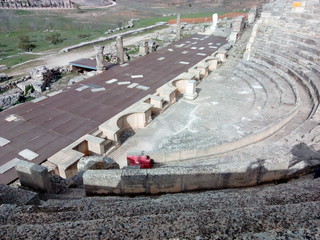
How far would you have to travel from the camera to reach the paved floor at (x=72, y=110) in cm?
779

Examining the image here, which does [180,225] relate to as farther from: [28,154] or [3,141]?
[3,141]

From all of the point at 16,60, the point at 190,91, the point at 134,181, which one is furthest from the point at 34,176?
the point at 16,60

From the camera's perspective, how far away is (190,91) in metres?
12.1

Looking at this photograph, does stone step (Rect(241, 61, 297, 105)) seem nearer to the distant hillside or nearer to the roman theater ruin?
the roman theater ruin

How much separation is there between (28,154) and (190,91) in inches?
303

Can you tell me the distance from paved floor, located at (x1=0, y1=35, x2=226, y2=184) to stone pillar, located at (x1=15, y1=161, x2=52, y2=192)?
6.91 feet

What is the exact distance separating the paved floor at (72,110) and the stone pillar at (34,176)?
211cm

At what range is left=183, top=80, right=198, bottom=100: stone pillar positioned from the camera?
11930 millimetres

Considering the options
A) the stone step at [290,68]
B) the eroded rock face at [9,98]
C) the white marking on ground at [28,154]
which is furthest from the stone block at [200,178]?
the eroded rock face at [9,98]

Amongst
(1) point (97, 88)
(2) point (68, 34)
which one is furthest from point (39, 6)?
(1) point (97, 88)

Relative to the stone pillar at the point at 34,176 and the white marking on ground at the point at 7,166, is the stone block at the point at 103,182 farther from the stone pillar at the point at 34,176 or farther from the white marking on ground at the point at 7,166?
the white marking on ground at the point at 7,166

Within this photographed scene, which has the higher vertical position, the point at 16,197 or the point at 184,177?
the point at 16,197

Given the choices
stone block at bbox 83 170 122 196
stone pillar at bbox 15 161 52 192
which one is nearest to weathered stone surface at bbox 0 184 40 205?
stone pillar at bbox 15 161 52 192

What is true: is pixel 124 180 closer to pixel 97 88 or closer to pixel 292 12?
pixel 97 88
